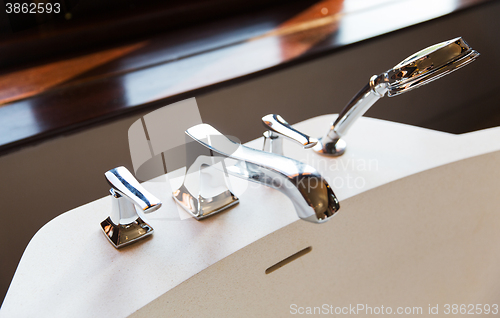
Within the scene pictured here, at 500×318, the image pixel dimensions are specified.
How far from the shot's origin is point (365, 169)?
17.0 inches

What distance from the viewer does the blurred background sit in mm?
605

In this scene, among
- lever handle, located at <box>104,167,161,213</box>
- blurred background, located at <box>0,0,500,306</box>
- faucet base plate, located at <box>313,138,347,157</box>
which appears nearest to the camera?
lever handle, located at <box>104,167,161,213</box>

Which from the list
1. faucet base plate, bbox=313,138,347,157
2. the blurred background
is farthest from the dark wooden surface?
faucet base plate, bbox=313,138,347,157

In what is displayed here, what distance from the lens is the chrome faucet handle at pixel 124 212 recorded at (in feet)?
0.96

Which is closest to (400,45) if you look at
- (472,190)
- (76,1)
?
(472,190)

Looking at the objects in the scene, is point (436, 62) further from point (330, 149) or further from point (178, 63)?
point (178, 63)

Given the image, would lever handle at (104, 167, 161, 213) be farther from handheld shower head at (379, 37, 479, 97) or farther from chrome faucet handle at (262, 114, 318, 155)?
handheld shower head at (379, 37, 479, 97)

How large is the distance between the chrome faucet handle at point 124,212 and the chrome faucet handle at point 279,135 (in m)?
0.13

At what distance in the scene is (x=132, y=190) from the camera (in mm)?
289

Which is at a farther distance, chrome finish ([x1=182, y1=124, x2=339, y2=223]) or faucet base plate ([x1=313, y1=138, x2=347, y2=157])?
faucet base plate ([x1=313, y1=138, x2=347, y2=157])

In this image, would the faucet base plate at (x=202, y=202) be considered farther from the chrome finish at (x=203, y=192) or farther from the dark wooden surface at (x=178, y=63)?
the dark wooden surface at (x=178, y=63)

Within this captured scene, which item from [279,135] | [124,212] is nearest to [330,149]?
[279,135]

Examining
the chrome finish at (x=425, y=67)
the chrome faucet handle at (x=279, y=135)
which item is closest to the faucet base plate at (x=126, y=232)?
the chrome faucet handle at (x=279, y=135)

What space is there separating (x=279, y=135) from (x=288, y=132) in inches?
0.8
